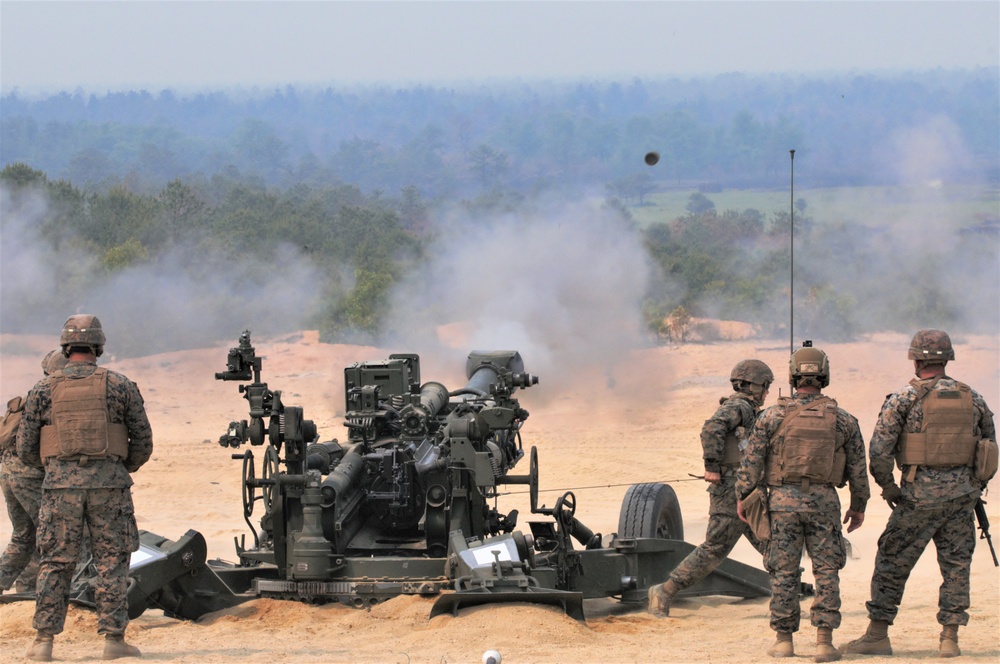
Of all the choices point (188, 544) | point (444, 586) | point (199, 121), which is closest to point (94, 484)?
point (188, 544)

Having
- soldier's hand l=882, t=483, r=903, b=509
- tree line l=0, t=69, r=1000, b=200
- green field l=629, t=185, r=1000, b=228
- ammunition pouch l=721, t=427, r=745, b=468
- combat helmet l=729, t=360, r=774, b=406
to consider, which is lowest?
soldier's hand l=882, t=483, r=903, b=509

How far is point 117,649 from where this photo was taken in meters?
9.14

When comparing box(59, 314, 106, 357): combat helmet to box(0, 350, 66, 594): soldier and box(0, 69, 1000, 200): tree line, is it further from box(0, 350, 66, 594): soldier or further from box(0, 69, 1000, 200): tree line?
box(0, 69, 1000, 200): tree line

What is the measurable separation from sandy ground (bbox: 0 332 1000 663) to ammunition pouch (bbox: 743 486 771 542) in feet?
2.24

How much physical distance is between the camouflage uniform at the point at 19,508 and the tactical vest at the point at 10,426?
0.07 m

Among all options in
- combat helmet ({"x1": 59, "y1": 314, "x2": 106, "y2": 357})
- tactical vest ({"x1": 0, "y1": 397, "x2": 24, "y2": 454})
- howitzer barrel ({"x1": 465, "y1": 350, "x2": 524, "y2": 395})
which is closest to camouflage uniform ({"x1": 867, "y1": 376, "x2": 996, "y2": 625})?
combat helmet ({"x1": 59, "y1": 314, "x2": 106, "y2": 357})

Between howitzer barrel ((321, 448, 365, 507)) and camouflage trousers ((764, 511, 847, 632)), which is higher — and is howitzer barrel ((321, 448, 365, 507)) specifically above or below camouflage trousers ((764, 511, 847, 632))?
above

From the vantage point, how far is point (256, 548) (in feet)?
38.0

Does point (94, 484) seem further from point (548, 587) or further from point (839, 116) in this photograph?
point (839, 116)

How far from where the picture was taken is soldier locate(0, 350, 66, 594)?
413 inches

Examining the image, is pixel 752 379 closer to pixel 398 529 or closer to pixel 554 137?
pixel 398 529

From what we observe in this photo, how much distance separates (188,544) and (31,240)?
74.3 feet

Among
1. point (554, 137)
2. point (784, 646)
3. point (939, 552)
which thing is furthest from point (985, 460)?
point (554, 137)

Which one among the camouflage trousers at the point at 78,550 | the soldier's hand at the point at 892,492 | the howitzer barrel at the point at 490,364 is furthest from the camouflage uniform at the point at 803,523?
the howitzer barrel at the point at 490,364
